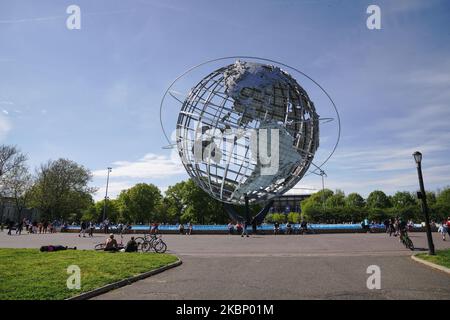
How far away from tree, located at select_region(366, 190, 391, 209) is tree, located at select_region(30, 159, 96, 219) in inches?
3114

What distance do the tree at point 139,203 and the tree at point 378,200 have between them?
64.6m

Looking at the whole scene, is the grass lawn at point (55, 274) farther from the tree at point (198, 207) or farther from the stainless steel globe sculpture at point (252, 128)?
the tree at point (198, 207)

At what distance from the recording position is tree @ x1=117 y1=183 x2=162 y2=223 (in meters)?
72.2

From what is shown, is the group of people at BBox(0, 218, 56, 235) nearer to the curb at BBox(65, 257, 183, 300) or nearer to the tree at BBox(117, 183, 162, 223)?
the curb at BBox(65, 257, 183, 300)

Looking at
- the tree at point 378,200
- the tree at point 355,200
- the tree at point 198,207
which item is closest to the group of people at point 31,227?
the tree at point 198,207

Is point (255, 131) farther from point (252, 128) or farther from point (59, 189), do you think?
point (59, 189)

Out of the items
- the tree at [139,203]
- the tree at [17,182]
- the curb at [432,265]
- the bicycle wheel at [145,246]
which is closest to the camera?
the curb at [432,265]

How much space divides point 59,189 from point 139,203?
2107 centimetres

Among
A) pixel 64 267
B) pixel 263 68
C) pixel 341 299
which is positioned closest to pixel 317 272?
pixel 341 299

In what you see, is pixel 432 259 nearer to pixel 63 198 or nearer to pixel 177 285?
pixel 177 285

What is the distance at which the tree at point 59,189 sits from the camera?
5334 centimetres

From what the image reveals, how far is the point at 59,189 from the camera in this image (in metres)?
54.6

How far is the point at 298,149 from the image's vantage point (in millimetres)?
27328
